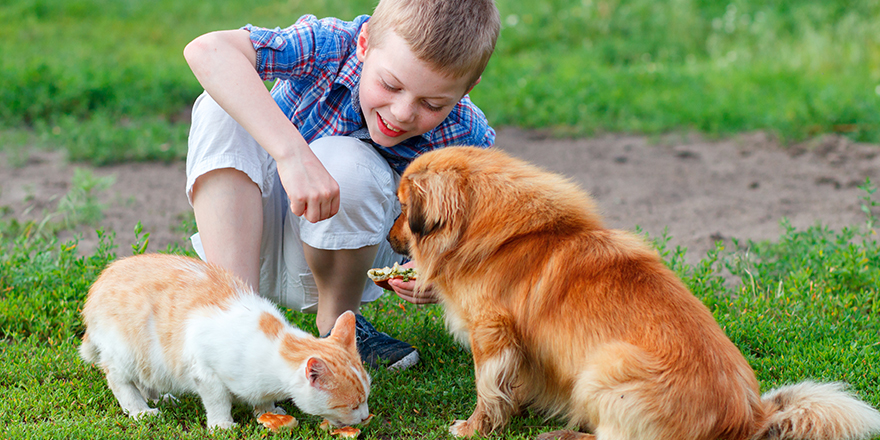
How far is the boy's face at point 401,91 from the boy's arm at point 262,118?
0.39 meters

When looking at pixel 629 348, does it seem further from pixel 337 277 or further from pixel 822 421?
pixel 337 277

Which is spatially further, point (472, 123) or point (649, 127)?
point (649, 127)

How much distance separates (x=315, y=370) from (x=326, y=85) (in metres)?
1.36

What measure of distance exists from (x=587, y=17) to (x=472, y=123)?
735 centimetres

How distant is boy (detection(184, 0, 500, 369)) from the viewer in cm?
275

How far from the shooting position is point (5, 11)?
10008 millimetres

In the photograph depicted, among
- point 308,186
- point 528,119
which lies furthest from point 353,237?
point 528,119

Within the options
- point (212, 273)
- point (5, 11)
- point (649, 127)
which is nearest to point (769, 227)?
point (649, 127)

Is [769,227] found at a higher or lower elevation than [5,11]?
lower

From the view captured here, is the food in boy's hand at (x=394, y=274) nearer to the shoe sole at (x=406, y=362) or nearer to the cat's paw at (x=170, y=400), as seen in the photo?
the shoe sole at (x=406, y=362)

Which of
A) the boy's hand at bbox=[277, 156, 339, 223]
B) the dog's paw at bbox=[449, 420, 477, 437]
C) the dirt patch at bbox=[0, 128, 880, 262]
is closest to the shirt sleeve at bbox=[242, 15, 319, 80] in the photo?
the boy's hand at bbox=[277, 156, 339, 223]

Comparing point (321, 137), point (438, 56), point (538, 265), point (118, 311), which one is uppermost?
point (438, 56)

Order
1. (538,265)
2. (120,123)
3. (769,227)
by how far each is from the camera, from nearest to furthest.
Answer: (538,265) → (769,227) → (120,123)

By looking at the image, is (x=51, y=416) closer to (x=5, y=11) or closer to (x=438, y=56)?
(x=438, y=56)
